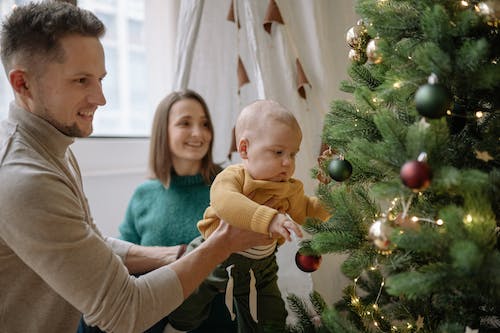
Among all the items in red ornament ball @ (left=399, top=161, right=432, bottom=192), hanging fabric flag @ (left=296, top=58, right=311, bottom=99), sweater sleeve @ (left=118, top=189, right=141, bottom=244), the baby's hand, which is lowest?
sweater sleeve @ (left=118, top=189, right=141, bottom=244)

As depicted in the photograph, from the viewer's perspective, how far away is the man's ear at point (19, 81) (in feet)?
3.51

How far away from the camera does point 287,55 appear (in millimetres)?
1794

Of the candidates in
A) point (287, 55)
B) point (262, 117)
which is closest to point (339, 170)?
point (262, 117)

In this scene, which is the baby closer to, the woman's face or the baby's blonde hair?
the baby's blonde hair

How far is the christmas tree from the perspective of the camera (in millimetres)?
720

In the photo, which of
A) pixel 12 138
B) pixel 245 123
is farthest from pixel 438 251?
pixel 12 138

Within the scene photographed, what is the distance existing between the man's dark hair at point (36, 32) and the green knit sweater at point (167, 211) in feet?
3.07

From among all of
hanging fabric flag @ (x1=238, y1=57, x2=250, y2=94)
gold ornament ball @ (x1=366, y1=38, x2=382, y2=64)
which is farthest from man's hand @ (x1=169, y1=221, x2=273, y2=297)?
hanging fabric flag @ (x1=238, y1=57, x2=250, y2=94)

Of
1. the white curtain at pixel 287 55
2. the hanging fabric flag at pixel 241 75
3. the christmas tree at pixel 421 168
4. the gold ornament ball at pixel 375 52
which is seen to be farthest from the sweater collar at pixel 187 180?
the gold ornament ball at pixel 375 52

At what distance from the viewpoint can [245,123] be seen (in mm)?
1251

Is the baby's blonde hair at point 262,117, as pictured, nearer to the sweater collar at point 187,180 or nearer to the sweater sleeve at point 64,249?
the sweater sleeve at point 64,249

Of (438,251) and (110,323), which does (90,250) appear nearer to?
(110,323)

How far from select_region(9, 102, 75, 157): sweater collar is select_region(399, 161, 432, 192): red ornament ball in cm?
84

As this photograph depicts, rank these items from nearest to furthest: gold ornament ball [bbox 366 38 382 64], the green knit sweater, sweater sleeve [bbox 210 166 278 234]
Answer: gold ornament ball [bbox 366 38 382 64] → sweater sleeve [bbox 210 166 278 234] → the green knit sweater
